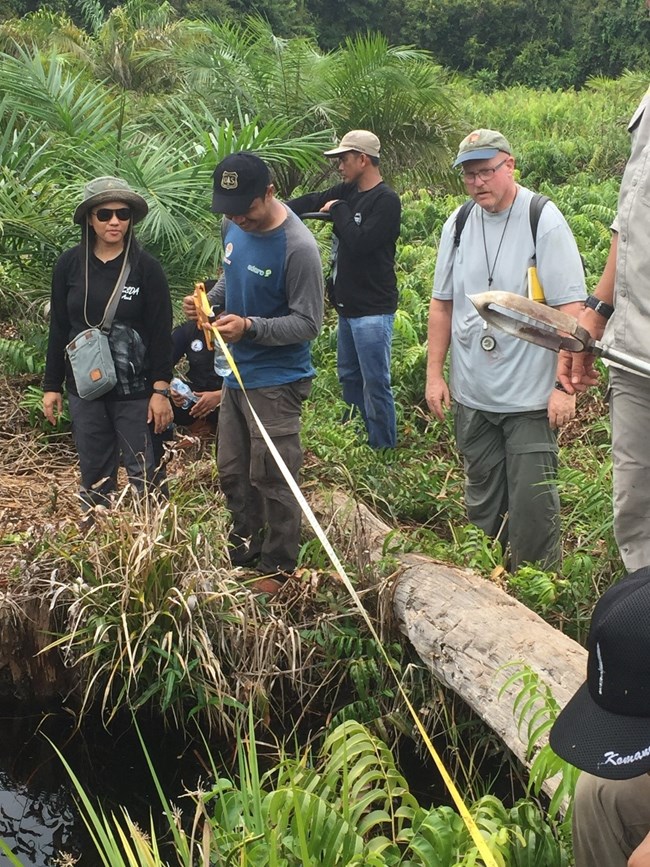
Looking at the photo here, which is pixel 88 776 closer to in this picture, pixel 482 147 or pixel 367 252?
pixel 482 147

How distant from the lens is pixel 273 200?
427 cm

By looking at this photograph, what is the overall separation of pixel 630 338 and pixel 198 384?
117 inches

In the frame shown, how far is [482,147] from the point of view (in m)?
4.20

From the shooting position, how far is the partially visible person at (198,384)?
549 cm

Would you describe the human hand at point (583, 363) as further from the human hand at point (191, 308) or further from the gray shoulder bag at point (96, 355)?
the gray shoulder bag at point (96, 355)

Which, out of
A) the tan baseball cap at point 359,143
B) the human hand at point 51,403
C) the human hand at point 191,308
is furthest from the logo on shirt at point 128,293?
the tan baseball cap at point 359,143

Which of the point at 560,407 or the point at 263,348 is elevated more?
the point at 263,348

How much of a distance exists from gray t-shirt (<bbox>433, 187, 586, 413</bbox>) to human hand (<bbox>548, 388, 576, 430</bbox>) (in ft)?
0.31

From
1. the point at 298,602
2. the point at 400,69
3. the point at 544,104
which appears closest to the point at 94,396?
the point at 298,602

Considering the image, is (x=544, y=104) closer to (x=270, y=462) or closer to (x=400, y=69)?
(x=400, y=69)

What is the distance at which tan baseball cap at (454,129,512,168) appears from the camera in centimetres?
419

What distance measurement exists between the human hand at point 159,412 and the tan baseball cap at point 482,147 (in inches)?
61.8

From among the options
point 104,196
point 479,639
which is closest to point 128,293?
point 104,196

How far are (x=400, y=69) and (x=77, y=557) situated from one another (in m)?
6.50
